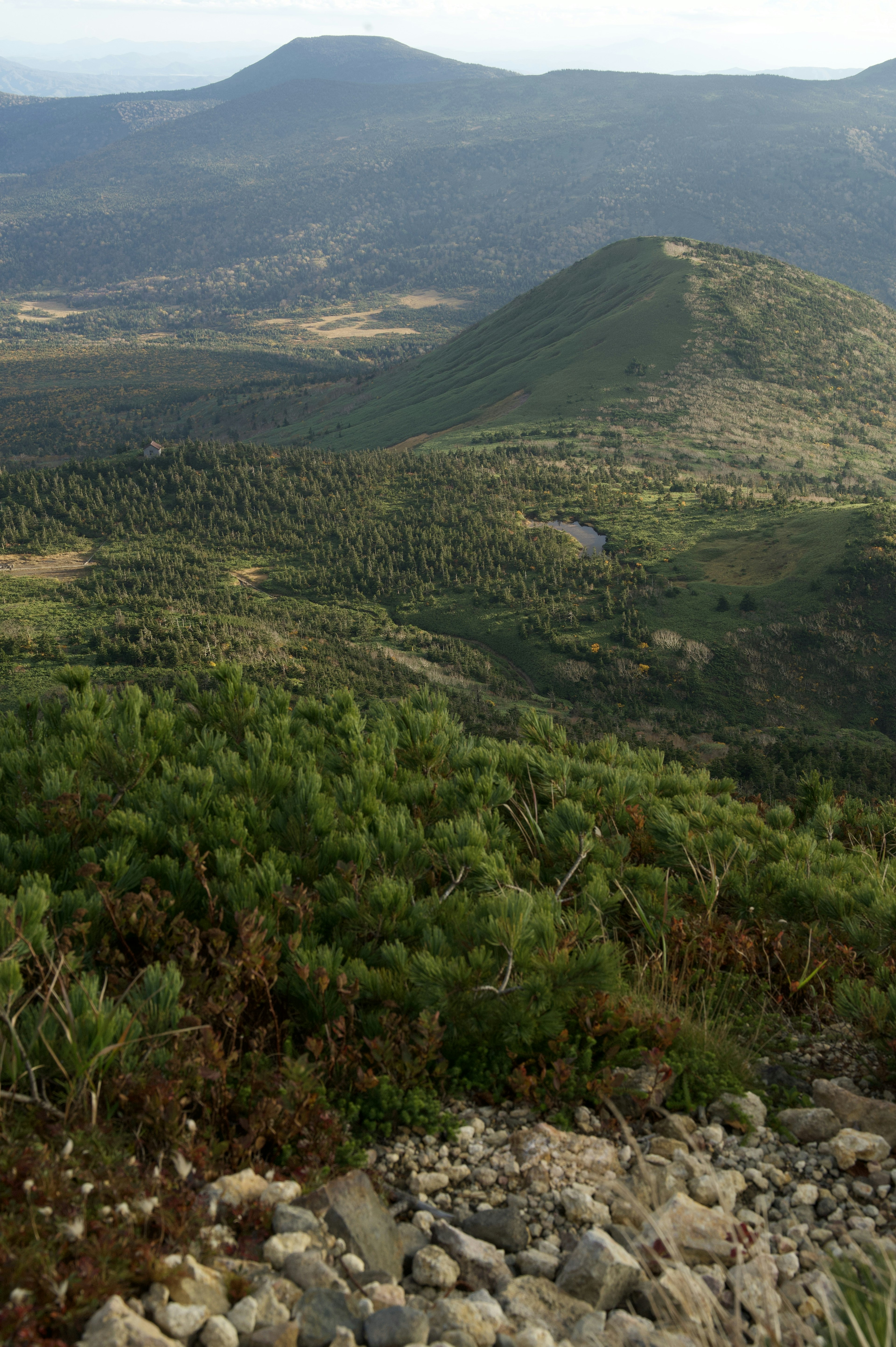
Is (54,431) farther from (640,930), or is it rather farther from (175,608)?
(640,930)

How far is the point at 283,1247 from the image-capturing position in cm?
229

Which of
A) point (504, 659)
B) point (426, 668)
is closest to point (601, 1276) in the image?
point (426, 668)

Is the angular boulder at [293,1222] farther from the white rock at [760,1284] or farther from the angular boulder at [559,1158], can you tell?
the white rock at [760,1284]

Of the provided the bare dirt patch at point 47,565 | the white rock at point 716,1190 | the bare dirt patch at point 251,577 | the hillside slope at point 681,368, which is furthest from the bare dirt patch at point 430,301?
the white rock at point 716,1190

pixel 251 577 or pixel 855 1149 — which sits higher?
pixel 855 1149

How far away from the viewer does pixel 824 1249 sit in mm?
2541

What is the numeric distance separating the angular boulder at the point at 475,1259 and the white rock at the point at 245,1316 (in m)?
0.67

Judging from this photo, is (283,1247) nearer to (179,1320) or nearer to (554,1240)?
(179,1320)

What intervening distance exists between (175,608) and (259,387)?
260ft

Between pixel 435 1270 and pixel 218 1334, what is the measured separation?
26.7 inches

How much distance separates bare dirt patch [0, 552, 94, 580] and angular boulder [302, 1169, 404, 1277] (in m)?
34.4

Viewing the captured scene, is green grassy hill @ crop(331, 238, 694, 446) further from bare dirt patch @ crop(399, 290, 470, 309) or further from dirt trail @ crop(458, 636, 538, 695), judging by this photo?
bare dirt patch @ crop(399, 290, 470, 309)

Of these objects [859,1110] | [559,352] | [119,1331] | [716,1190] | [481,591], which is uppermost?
[559,352]

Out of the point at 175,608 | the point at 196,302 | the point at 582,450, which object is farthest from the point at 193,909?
the point at 196,302
